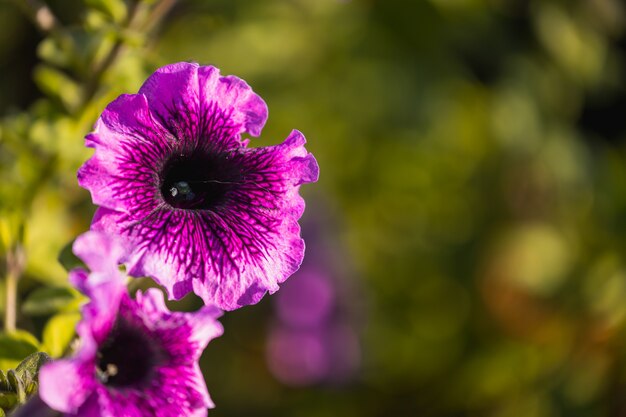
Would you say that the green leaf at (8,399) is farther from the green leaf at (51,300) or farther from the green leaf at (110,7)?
the green leaf at (110,7)

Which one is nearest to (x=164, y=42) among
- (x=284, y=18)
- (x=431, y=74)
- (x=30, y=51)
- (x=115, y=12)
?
(x=284, y=18)

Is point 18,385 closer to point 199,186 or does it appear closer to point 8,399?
point 8,399

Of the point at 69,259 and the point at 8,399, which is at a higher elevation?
the point at 69,259

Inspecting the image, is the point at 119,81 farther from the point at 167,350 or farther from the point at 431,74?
the point at 431,74

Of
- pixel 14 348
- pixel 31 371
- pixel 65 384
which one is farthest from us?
pixel 14 348

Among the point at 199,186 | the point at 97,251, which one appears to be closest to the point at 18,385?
the point at 97,251

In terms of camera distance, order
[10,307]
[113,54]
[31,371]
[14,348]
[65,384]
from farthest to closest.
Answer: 1. [113,54]
2. [10,307]
3. [14,348]
4. [31,371]
5. [65,384]

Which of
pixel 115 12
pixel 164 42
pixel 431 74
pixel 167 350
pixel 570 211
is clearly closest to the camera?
pixel 167 350

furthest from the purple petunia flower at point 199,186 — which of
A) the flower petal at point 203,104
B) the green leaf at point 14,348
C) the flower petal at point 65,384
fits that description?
the green leaf at point 14,348
